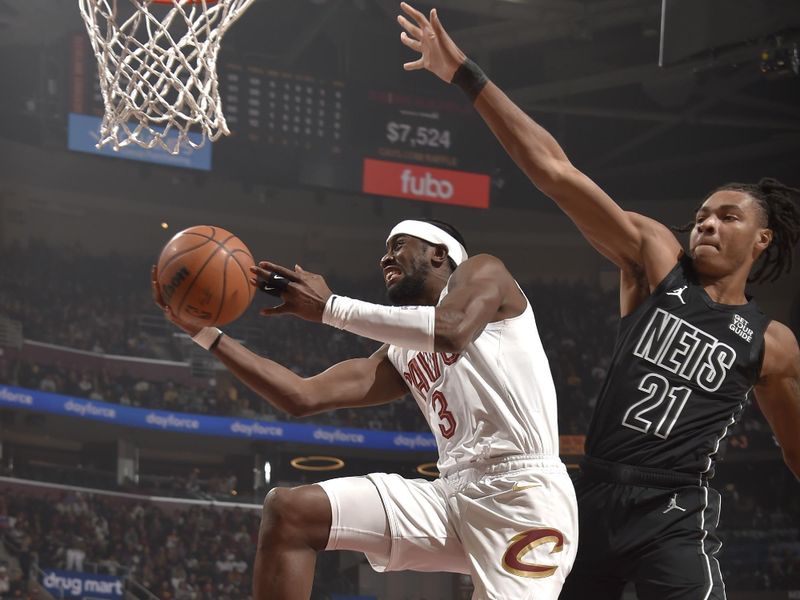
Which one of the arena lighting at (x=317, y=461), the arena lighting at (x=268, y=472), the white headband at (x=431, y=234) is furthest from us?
the arena lighting at (x=317, y=461)

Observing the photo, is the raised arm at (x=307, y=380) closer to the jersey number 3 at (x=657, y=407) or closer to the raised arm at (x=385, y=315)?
the raised arm at (x=385, y=315)

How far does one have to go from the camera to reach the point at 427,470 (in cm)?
1775

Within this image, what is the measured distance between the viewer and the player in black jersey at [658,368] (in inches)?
123

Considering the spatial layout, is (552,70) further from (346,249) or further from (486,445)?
(486,445)

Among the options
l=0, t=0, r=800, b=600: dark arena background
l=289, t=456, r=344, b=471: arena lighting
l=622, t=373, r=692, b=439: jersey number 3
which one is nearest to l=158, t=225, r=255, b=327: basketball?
l=622, t=373, r=692, b=439: jersey number 3

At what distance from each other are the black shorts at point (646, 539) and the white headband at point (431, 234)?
1.01 meters

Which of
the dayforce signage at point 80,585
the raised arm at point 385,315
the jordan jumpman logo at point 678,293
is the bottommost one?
the dayforce signage at point 80,585

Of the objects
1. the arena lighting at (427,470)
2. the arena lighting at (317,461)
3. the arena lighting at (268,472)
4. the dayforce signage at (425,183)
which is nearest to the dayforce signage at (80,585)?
the arena lighting at (268,472)

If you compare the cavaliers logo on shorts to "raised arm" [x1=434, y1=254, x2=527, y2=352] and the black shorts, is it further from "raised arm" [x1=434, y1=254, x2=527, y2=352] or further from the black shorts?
"raised arm" [x1=434, y1=254, x2=527, y2=352]

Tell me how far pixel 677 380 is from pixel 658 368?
69 millimetres

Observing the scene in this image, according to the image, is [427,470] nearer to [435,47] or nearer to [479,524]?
[479,524]

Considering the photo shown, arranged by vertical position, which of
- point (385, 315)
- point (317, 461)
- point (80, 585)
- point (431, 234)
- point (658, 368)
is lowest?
point (80, 585)

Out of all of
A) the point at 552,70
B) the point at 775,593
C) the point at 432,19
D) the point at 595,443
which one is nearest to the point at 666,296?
the point at 595,443

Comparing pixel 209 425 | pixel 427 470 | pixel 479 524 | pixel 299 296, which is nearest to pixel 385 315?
pixel 299 296
